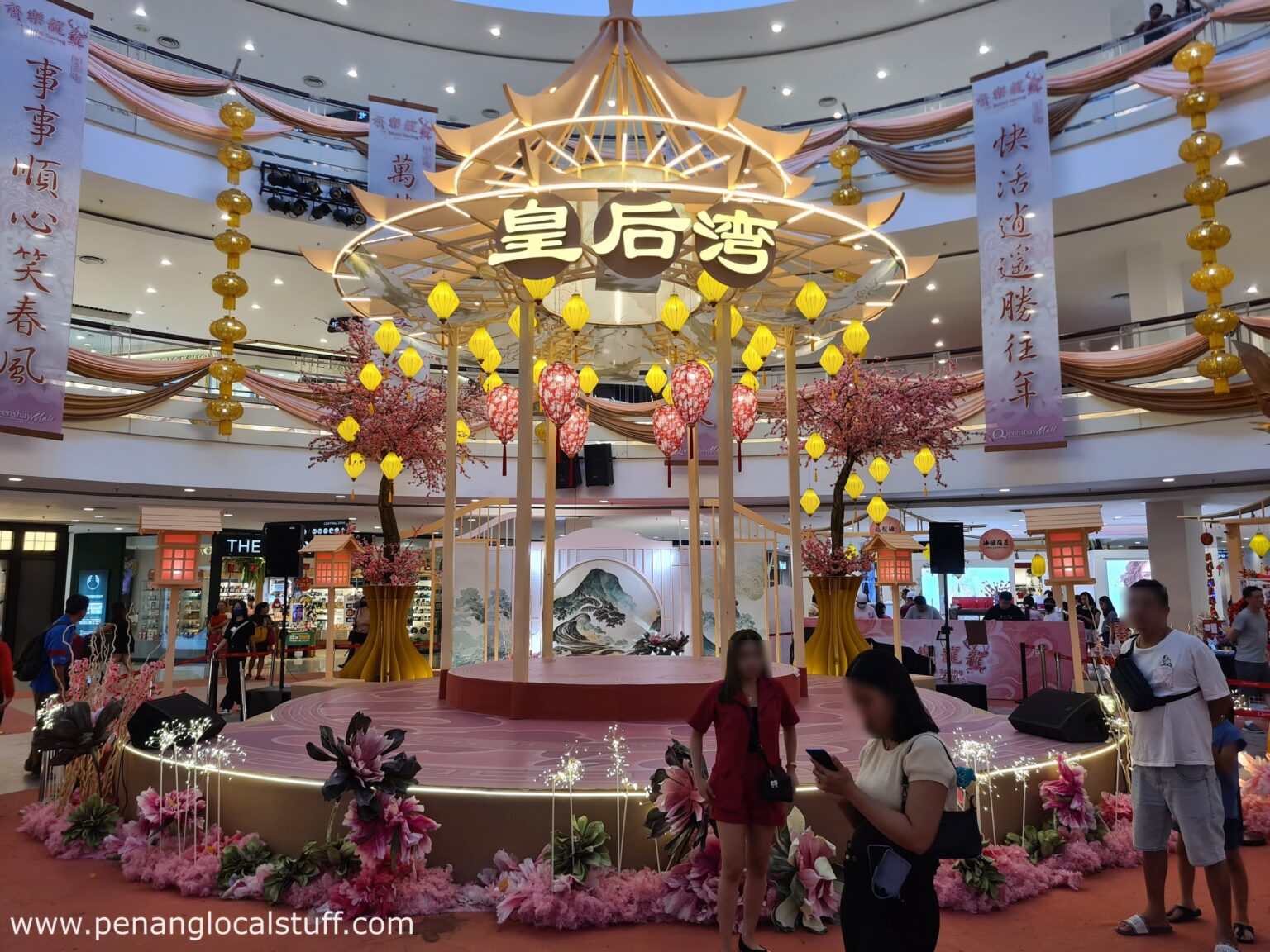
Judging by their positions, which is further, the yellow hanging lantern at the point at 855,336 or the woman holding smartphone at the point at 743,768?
the yellow hanging lantern at the point at 855,336

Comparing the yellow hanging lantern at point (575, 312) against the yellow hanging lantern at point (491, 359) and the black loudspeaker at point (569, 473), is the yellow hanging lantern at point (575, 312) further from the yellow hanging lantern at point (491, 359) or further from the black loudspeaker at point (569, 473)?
the black loudspeaker at point (569, 473)

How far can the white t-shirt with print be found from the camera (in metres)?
3.07

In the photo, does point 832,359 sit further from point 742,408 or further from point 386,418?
point 386,418

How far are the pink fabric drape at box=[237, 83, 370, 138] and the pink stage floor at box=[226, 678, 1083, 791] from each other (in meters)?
9.16

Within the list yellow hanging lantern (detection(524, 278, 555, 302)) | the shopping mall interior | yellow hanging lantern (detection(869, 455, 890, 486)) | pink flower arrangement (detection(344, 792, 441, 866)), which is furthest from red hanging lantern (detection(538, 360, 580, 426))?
yellow hanging lantern (detection(869, 455, 890, 486))

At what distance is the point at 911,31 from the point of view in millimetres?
14836

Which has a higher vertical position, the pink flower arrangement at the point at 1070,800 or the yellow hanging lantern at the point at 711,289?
the yellow hanging lantern at the point at 711,289

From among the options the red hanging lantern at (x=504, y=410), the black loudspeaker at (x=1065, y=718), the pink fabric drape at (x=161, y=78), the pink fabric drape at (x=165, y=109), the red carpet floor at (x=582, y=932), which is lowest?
the red carpet floor at (x=582, y=932)

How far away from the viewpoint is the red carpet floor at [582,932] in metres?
3.16

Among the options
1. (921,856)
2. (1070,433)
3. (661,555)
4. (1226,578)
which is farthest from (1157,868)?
(1226,578)

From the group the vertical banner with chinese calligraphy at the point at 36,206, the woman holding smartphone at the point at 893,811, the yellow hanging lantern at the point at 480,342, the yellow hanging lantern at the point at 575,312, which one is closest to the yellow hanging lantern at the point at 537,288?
the yellow hanging lantern at the point at 575,312

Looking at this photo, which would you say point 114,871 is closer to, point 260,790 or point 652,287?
point 260,790

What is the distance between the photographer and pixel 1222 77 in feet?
30.6

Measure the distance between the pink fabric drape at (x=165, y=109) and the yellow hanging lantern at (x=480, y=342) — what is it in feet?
22.7
